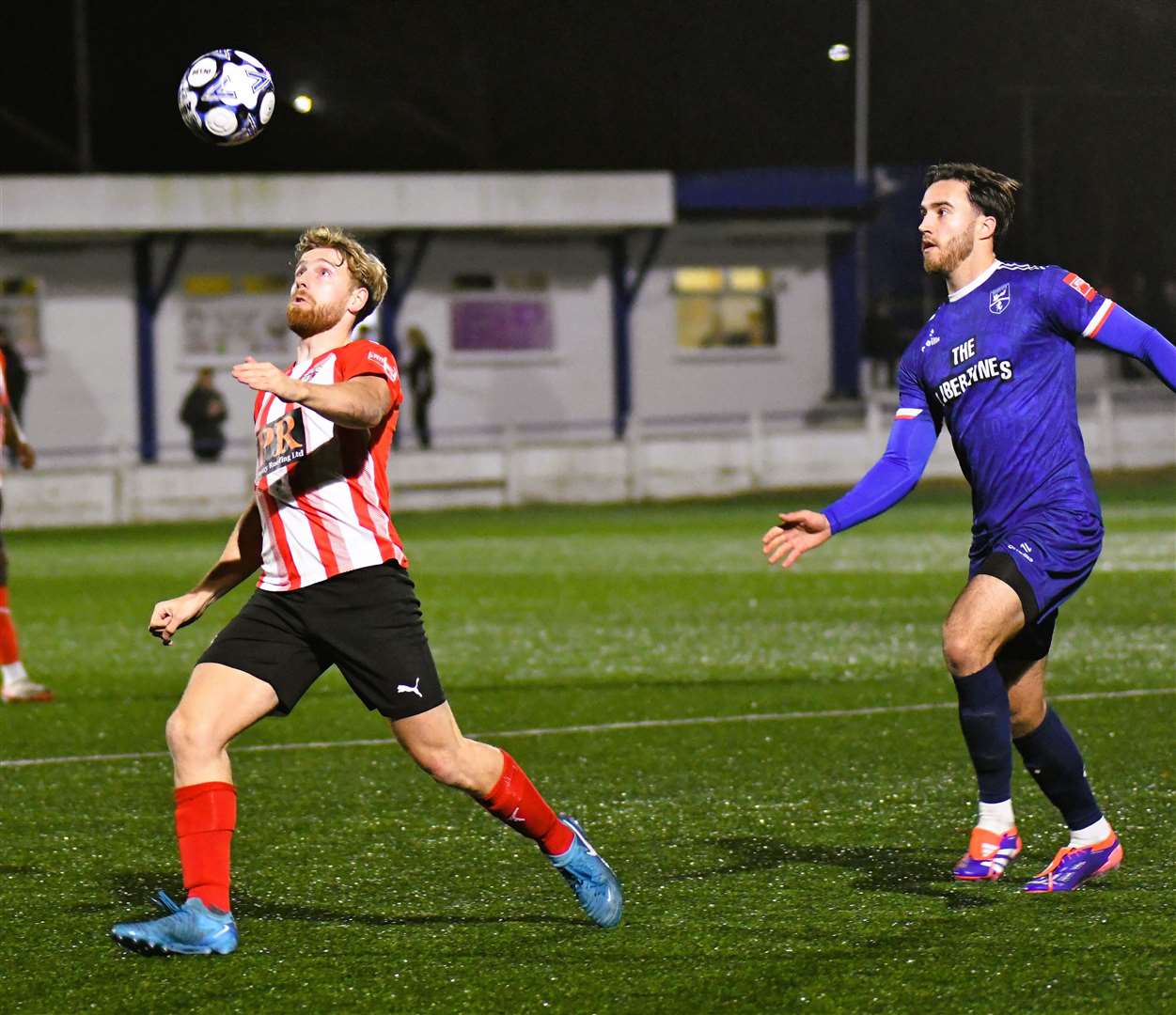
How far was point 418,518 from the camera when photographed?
27125 millimetres

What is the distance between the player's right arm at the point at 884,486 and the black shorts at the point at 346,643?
109cm

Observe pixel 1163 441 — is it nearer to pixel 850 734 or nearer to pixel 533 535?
pixel 533 535

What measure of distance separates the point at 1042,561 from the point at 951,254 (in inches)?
37.3

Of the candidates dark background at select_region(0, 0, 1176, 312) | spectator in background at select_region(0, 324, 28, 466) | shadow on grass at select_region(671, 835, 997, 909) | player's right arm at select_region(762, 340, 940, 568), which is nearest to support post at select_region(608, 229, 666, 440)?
dark background at select_region(0, 0, 1176, 312)

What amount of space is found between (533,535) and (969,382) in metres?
17.5

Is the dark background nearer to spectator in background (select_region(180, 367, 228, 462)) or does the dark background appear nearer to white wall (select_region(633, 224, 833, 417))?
white wall (select_region(633, 224, 833, 417))

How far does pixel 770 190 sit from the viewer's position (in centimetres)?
3491

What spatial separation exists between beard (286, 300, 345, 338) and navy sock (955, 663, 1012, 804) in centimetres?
199

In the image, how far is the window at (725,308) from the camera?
35.7 metres

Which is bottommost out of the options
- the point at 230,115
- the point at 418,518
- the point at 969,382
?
the point at 418,518

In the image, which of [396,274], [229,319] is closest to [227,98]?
[229,319]

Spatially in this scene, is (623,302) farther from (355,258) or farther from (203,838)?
(203,838)

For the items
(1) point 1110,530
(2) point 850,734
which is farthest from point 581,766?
(1) point 1110,530

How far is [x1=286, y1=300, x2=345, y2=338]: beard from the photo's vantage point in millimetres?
5363
